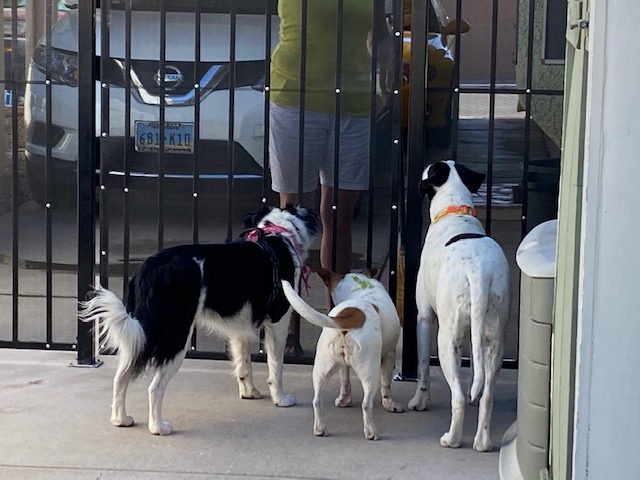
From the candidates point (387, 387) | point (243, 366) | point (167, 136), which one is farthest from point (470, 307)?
point (167, 136)

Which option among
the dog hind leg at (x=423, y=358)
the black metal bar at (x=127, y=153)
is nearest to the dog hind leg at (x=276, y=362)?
the dog hind leg at (x=423, y=358)

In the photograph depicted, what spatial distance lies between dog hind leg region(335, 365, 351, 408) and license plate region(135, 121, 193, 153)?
159 centimetres

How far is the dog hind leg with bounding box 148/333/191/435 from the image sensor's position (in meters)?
4.86

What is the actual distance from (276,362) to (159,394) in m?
0.72

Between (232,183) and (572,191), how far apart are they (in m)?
2.85

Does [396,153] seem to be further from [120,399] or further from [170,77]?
[120,399]

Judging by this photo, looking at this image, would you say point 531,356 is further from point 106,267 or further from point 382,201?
point 106,267

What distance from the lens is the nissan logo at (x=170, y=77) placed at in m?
5.84

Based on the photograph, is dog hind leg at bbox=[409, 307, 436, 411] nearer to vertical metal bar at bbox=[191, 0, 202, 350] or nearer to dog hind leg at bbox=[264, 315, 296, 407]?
dog hind leg at bbox=[264, 315, 296, 407]

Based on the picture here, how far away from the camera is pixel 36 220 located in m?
6.29

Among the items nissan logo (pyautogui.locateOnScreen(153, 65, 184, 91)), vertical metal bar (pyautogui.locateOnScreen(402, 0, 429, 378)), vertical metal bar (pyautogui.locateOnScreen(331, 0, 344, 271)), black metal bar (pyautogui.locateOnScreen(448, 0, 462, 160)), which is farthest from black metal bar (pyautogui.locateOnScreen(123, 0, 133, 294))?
black metal bar (pyautogui.locateOnScreen(448, 0, 462, 160))

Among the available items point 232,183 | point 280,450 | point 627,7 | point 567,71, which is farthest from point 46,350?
point 627,7

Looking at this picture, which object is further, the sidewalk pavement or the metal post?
the metal post

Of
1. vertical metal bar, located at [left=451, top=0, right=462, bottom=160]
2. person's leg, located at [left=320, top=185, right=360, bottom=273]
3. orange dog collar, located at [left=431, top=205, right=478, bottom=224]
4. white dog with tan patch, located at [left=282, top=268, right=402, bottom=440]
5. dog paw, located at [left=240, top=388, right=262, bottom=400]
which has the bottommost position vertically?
dog paw, located at [left=240, top=388, right=262, bottom=400]
